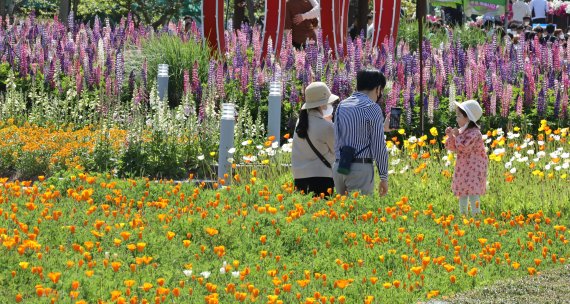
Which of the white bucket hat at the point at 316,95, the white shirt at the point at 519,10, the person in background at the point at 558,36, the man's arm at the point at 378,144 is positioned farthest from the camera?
the white shirt at the point at 519,10

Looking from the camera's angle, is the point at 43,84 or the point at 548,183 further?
the point at 43,84

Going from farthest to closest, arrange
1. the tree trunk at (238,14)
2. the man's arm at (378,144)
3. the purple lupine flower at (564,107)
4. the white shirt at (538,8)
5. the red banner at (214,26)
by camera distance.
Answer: the white shirt at (538,8) → the tree trunk at (238,14) → the red banner at (214,26) → the purple lupine flower at (564,107) → the man's arm at (378,144)

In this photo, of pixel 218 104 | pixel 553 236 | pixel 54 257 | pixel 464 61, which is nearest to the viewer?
pixel 54 257

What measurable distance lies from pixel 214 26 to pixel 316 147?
26.1ft

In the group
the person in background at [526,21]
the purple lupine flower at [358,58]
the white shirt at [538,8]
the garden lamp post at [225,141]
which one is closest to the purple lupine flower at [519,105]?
the purple lupine flower at [358,58]

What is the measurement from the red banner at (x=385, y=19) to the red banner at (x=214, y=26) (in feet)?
11.6

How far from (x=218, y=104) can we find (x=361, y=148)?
5.81 meters

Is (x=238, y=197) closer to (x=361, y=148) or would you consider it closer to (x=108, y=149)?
(x=361, y=148)

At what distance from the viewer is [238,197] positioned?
9.26m

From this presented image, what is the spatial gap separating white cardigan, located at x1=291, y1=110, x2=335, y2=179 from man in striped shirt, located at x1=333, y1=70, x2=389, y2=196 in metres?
0.32

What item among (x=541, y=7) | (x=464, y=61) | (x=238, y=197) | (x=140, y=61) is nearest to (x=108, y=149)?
(x=238, y=197)

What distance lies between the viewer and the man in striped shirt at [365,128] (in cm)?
917

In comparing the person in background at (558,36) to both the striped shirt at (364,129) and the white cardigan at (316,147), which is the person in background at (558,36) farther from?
the striped shirt at (364,129)

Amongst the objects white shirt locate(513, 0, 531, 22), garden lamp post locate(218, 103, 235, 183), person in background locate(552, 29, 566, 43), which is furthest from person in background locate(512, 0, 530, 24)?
garden lamp post locate(218, 103, 235, 183)
